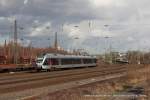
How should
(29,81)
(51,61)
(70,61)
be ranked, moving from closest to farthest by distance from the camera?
1. (29,81)
2. (51,61)
3. (70,61)

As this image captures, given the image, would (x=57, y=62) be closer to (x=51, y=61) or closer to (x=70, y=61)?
(x=51, y=61)

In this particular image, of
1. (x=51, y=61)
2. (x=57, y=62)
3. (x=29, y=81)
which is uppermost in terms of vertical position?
(x=51, y=61)

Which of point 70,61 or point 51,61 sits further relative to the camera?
point 70,61

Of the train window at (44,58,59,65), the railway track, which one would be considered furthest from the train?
the railway track

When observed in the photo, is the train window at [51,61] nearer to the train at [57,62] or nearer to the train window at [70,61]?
the train at [57,62]

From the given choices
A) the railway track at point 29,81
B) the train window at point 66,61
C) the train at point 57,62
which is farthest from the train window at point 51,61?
the railway track at point 29,81

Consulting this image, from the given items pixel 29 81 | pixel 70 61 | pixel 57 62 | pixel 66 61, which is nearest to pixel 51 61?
pixel 57 62

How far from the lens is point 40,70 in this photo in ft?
224

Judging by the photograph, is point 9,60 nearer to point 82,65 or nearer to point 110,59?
point 82,65

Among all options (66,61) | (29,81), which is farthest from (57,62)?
(29,81)

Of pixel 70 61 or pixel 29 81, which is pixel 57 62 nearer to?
pixel 70 61

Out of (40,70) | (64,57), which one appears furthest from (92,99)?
(64,57)

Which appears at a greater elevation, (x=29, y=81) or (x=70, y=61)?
(x=70, y=61)

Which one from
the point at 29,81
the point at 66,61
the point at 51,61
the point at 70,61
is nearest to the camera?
the point at 29,81
